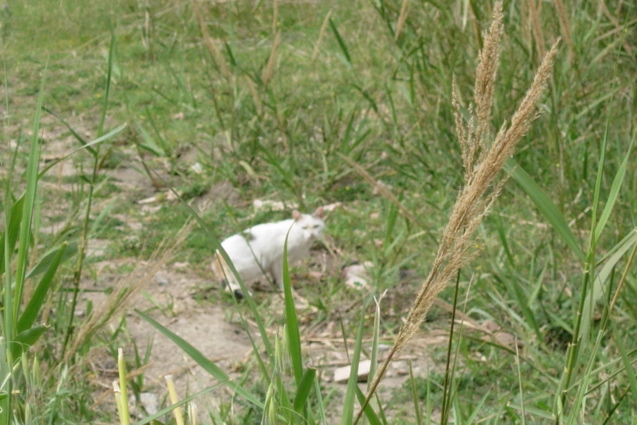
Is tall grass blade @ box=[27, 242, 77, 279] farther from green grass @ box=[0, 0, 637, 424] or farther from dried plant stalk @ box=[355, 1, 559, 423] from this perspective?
dried plant stalk @ box=[355, 1, 559, 423]

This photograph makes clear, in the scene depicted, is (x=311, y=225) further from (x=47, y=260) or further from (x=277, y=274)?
(x=47, y=260)

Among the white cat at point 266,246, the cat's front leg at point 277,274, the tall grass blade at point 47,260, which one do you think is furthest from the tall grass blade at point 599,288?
the cat's front leg at point 277,274

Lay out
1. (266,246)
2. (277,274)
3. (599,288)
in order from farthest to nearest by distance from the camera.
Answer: (277,274), (266,246), (599,288)

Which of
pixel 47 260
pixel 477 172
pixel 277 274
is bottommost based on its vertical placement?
pixel 277 274

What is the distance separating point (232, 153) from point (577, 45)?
6.28ft

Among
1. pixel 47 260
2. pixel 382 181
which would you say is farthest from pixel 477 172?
pixel 382 181

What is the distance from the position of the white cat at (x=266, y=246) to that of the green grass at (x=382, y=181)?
4.9 inches

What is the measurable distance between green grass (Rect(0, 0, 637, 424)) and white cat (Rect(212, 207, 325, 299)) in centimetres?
12

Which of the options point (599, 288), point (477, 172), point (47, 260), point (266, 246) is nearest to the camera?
point (477, 172)

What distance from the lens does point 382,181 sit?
4.35 metres

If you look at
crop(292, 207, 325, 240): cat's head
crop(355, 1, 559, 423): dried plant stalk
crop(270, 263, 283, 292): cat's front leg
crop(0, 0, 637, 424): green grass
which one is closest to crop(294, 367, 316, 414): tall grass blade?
crop(0, 0, 637, 424): green grass

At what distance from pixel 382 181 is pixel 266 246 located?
38.6 inches

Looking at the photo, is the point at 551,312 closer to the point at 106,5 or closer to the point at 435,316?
the point at 435,316

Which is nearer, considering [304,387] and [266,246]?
[304,387]
